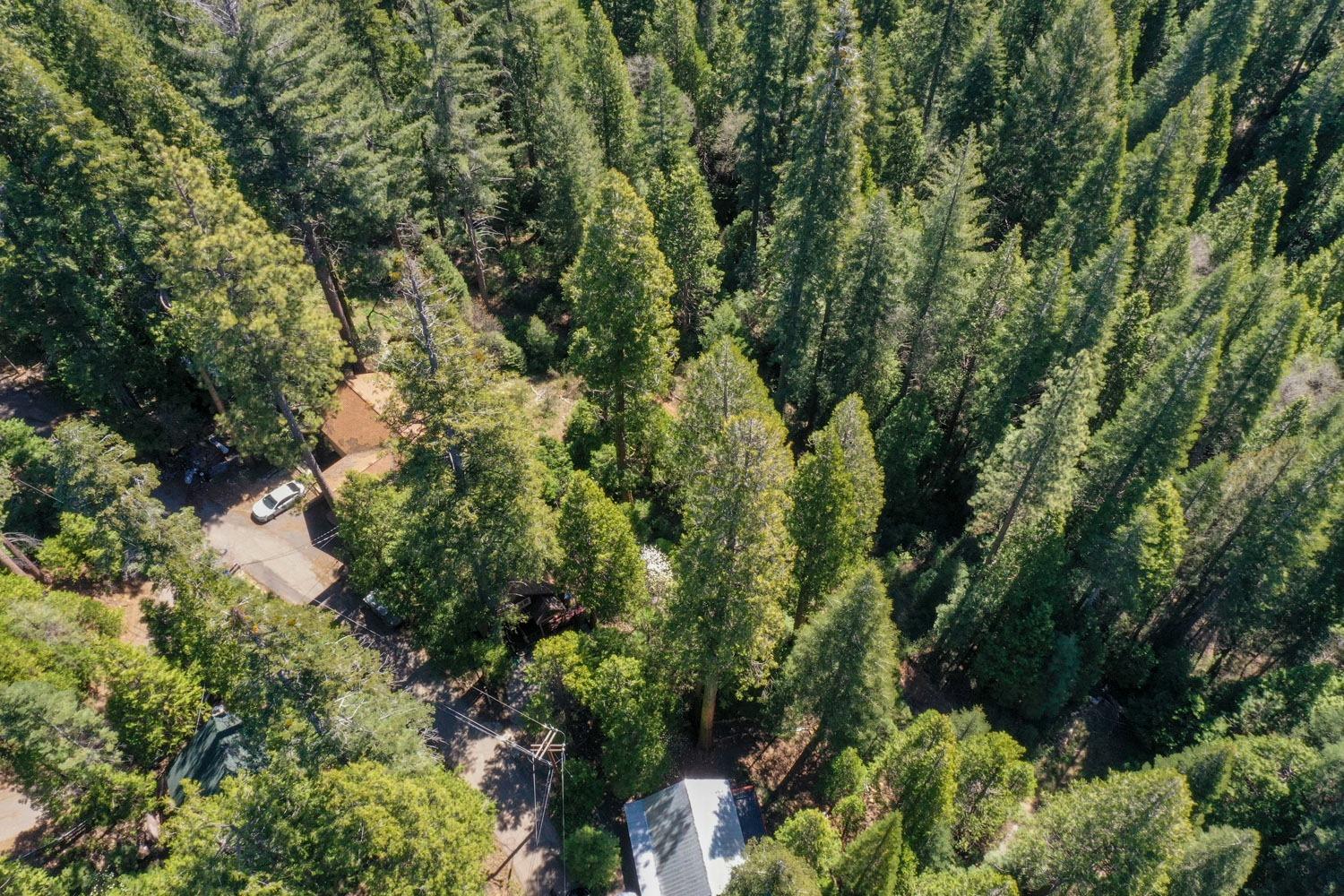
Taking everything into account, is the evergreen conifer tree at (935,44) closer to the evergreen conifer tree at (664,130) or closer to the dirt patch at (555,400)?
the evergreen conifer tree at (664,130)

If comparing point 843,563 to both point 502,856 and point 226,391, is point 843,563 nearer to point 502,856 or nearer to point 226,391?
point 502,856

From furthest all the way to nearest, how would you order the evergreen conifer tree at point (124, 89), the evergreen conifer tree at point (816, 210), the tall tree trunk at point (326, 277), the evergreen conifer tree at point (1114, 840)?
1. the tall tree trunk at point (326, 277)
2. the evergreen conifer tree at point (124, 89)
3. the evergreen conifer tree at point (816, 210)
4. the evergreen conifer tree at point (1114, 840)

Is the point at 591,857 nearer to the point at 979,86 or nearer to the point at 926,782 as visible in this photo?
the point at 926,782

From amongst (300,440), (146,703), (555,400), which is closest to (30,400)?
(300,440)

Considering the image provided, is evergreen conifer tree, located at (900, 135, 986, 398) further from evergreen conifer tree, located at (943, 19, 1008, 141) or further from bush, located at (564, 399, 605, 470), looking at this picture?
evergreen conifer tree, located at (943, 19, 1008, 141)

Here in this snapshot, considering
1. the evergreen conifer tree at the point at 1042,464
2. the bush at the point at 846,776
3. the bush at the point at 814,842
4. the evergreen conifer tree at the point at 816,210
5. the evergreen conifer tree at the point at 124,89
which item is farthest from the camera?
the evergreen conifer tree at the point at 124,89

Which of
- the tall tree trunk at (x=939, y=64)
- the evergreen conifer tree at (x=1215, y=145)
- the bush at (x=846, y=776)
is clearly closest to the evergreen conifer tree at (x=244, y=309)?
the bush at (x=846, y=776)

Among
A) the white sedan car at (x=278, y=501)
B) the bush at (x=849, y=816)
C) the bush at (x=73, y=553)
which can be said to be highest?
the bush at (x=73, y=553)

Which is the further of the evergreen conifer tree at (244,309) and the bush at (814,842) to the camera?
the evergreen conifer tree at (244,309)
